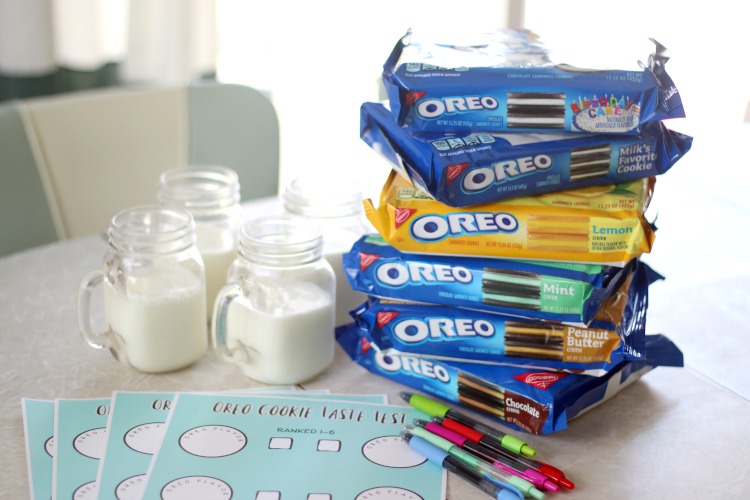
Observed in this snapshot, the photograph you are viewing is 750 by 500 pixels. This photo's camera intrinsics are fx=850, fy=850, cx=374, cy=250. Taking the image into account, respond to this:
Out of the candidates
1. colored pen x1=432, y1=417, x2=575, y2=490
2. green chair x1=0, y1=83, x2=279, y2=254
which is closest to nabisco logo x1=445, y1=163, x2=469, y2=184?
colored pen x1=432, y1=417, x2=575, y2=490

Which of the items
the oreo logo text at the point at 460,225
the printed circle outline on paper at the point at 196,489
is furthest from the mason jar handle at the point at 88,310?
the oreo logo text at the point at 460,225

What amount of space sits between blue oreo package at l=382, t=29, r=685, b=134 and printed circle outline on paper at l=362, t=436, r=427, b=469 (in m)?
0.31

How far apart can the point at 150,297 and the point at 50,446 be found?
6.9 inches

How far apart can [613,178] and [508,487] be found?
1.08ft

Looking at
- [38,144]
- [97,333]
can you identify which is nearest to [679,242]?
[97,333]

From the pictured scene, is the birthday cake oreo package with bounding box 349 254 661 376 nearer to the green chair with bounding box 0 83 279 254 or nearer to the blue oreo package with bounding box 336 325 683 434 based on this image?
the blue oreo package with bounding box 336 325 683 434

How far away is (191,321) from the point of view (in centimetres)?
90

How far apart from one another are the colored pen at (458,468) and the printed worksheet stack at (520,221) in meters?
0.09

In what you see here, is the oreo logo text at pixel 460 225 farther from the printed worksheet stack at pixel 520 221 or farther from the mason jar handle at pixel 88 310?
the mason jar handle at pixel 88 310

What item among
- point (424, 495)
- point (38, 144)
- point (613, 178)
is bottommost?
point (424, 495)

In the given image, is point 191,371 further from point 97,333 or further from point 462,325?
point 462,325

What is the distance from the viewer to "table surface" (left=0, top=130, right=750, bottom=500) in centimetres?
77

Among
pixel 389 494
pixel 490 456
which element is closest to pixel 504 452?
pixel 490 456

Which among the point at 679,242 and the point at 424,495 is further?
the point at 679,242
